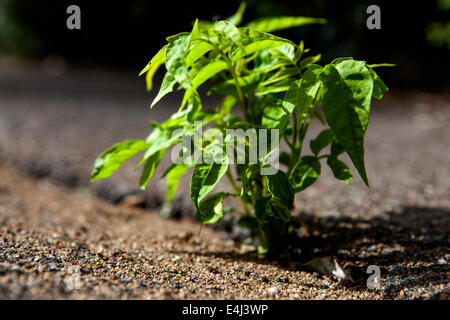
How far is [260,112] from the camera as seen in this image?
3.92 ft

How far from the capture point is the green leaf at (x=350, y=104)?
2.67 ft

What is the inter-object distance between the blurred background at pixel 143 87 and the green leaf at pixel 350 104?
1.45ft

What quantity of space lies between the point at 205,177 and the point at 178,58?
11.7 inches

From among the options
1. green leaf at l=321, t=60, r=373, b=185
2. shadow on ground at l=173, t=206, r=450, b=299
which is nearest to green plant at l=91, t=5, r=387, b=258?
green leaf at l=321, t=60, r=373, b=185

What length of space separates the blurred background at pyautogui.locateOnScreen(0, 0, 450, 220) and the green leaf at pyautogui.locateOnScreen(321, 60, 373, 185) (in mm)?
443

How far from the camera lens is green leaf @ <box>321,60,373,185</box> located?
815 mm

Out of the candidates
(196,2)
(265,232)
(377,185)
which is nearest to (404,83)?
(196,2)

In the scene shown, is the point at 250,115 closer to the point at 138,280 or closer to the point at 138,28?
the point at 138,280

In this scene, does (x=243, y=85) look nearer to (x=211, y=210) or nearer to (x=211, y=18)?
(x=211, y=210)

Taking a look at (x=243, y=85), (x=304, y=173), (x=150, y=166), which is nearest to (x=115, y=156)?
(x=150, y=166)

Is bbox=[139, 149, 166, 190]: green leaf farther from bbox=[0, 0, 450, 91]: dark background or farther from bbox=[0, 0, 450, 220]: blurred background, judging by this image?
bbox=[0, 0, 450, 91]: dark background

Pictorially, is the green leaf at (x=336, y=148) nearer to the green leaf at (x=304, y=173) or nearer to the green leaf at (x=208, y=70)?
the green leaf at (x=304, y=173)
